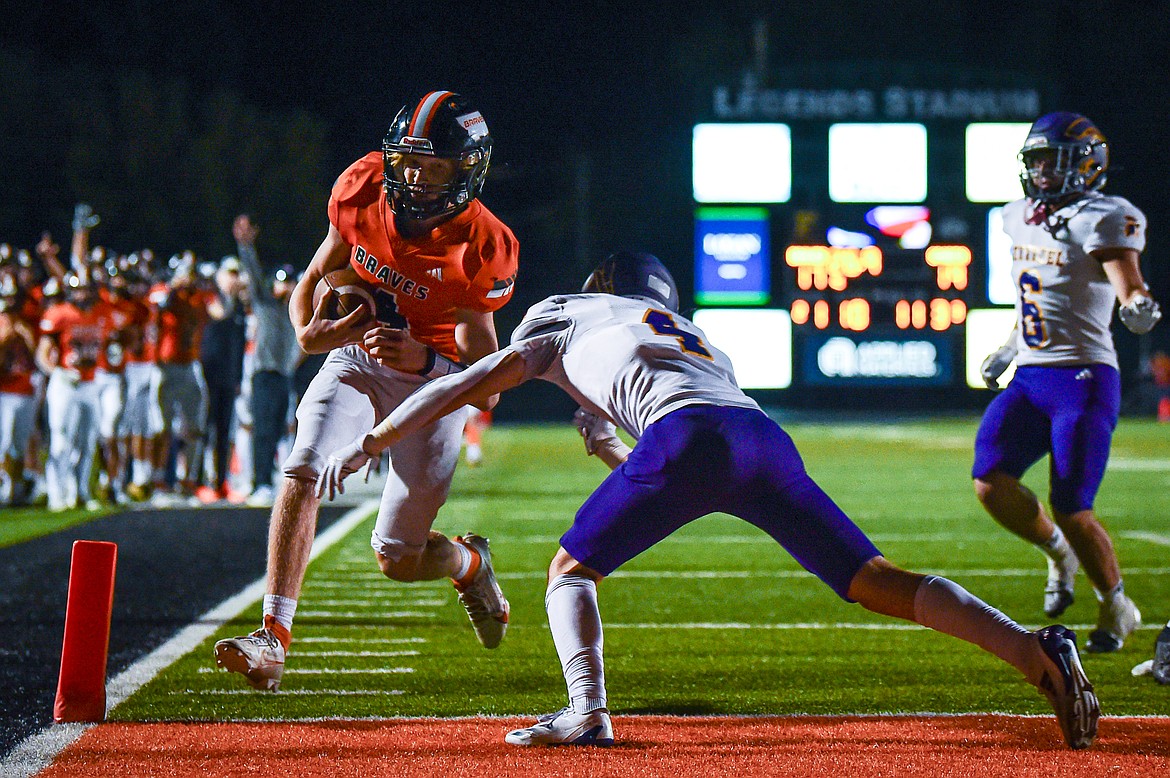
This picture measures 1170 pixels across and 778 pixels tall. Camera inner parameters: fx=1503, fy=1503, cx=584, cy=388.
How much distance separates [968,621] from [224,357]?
30.2 ft

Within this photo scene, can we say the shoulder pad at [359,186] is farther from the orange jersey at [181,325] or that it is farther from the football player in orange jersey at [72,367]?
the orange jersey at [181,325]

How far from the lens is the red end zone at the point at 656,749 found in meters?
3.71

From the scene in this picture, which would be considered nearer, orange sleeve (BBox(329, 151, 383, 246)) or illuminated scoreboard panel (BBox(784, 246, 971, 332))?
orange sleeve (BBox(329, 151, 383, 246))

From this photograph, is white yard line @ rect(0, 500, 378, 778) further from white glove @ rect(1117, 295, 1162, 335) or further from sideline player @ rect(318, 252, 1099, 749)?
white glove @ rect(1117, 295, 1162, 335)

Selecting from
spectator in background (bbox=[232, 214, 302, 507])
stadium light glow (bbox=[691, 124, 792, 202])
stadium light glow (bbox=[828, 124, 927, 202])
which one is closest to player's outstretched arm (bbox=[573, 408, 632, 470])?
spectator in background (bbox=[232, 214, 302, 507])

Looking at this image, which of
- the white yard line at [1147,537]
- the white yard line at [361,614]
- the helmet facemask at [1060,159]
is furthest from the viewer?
the white yard line at [1147,537]

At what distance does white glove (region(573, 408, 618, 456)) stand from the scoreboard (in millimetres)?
17525

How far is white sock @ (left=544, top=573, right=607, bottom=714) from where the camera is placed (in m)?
3.92

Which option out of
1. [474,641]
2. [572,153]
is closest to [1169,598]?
[474,641]

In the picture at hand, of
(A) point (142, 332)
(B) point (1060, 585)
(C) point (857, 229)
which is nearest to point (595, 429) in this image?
(B) point (1060, 585)

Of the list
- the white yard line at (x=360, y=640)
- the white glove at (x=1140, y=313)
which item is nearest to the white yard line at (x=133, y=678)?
the white yard line at (x=360, y=640)

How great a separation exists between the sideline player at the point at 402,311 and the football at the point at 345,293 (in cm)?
3

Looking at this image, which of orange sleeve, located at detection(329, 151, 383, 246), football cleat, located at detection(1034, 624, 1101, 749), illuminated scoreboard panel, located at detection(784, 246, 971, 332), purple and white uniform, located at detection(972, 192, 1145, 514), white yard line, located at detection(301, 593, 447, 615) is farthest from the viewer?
illuminated scoreboard panel, located at detection(784, 246, 971, 332)

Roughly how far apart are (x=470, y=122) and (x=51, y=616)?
10.7 feet
